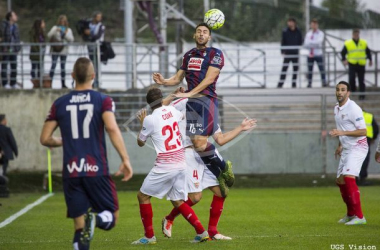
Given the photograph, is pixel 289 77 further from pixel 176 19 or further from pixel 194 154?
pixel 194 154

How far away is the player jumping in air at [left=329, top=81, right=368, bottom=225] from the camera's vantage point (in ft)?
42.2

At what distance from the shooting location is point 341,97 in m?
13.0

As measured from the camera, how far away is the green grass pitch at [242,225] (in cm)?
1062

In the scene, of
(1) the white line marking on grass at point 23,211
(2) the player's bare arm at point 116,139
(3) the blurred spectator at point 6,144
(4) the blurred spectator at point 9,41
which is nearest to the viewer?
(2) the player's bare arm at point 116,139

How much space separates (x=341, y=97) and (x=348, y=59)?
469 inches

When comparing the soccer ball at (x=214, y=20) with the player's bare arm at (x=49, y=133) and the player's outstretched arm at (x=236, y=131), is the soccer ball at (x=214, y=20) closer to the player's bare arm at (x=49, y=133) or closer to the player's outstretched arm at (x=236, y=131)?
the player's outstretched arm at (x=236, y=131)

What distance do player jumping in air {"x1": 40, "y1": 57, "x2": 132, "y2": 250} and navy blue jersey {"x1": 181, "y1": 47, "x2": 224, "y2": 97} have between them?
11.3 feet

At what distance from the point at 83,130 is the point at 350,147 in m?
6.16

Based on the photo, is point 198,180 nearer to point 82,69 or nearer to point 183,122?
point 183,122

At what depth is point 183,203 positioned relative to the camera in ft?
35.5

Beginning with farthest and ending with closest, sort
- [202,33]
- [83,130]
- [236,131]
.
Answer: [202,33], [236,131], [83,130]

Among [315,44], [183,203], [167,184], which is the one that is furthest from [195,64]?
[315,44]

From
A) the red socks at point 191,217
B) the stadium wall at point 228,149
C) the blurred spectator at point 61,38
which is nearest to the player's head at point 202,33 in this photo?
the red socks at point 191,217

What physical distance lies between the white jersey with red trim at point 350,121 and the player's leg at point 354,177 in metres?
0.12
